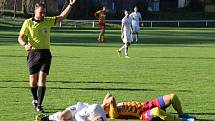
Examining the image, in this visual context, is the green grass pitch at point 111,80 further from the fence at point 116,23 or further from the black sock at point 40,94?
the fence at point 116,23

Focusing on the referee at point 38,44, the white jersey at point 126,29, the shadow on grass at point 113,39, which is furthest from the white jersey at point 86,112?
the shadow on grass at point 113,39

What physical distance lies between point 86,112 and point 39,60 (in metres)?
2.93

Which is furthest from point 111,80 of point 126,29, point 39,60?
point 126,29

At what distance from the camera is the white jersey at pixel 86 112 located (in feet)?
31.4

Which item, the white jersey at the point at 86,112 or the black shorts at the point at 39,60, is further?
the black shorts at the point at 39,60

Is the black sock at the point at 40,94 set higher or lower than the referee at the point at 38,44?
lower

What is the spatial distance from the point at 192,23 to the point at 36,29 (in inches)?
2050

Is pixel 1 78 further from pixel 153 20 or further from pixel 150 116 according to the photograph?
pixel 153 20

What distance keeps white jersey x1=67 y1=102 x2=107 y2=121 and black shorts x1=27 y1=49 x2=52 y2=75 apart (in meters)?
2.51

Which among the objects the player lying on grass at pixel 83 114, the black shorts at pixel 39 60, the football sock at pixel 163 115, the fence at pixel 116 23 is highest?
the black shorts at pixel 39 60

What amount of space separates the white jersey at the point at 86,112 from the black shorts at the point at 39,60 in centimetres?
251

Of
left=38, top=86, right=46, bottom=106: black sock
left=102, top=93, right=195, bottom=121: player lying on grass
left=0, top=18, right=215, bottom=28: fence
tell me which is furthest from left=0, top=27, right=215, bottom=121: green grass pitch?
left=0, top=18, right=215, bottom=28: fence

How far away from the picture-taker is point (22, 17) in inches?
2454

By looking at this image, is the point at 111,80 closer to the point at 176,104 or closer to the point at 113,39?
the point at 176,104
